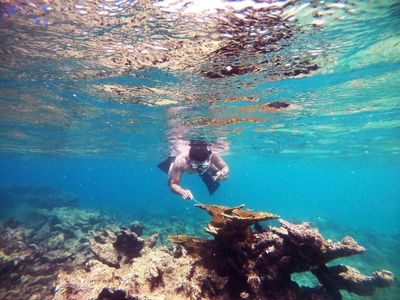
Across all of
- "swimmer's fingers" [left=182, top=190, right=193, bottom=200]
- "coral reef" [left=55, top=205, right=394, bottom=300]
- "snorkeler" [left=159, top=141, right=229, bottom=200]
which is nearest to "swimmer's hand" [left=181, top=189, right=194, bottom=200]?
"swimmer's fingers" [left=182, top=190, right=193, bottom=200]

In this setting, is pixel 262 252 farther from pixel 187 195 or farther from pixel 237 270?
pixel 187 195

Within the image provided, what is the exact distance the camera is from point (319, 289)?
526 centimetres

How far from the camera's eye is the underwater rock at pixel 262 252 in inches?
184

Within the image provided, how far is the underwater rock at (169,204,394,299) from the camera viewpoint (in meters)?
4.68

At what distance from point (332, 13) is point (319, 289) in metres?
8.04

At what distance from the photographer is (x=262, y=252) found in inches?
190

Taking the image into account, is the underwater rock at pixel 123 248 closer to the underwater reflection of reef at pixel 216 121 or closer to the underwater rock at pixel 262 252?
the underwater rock at pixel 262 252

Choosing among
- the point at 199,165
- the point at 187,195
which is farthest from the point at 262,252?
the point at 199,165

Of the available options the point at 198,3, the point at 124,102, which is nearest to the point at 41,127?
the point at 124,102

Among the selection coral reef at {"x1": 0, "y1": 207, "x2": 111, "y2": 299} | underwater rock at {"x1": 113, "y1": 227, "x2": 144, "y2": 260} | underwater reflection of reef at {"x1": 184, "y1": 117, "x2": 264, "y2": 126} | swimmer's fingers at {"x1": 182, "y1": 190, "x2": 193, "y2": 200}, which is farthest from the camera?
underwater reflection of reef at {"x1": 184, "y1": 117, "x2": 264, "y2": 126}

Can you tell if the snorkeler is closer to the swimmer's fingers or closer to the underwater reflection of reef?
the swimmer's fingers

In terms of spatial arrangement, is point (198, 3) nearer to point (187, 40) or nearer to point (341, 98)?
point (187, 40)

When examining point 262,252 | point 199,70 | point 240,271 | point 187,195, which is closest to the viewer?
point 240,271

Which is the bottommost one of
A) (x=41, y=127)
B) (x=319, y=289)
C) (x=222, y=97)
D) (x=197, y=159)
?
A: (x=41, y=127)
